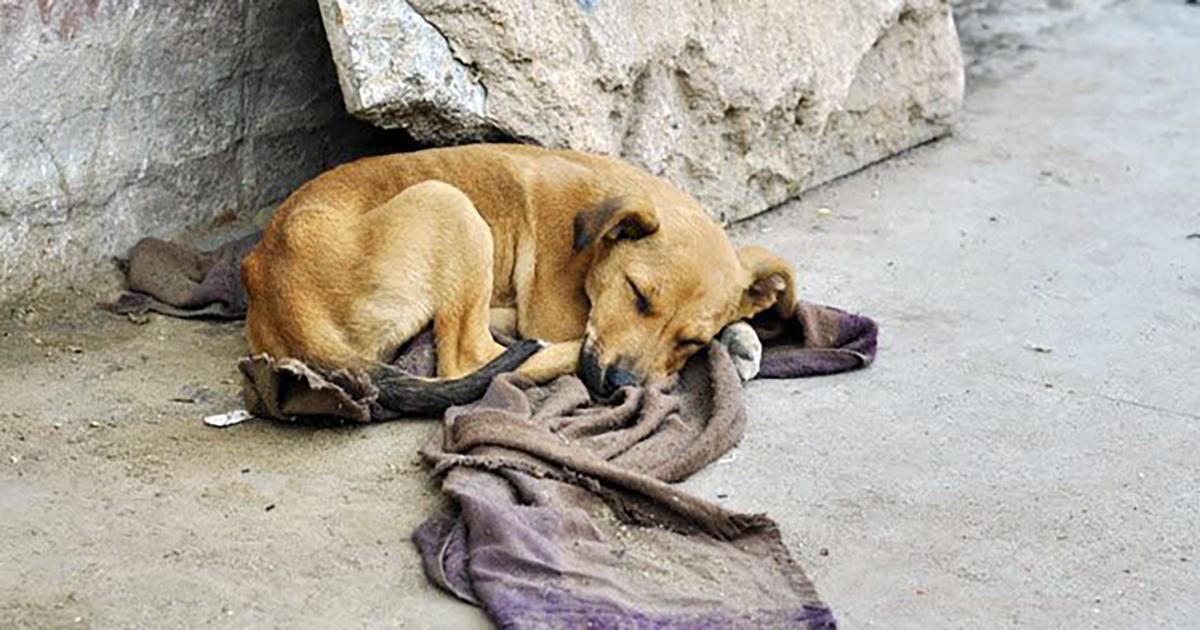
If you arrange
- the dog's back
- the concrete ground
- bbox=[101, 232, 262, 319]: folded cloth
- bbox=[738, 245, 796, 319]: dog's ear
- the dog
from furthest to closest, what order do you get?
bbox=[101, 232, 262, 319]: folded cloth
bbox=[738, 245, 796, 319]: dog's ear
the dog
the dog's back
the concrete ground

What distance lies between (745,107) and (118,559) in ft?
14.1

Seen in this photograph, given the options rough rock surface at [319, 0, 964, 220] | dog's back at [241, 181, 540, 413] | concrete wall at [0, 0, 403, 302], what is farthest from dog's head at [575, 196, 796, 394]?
concrete wall at [0, 0, 403, 302]

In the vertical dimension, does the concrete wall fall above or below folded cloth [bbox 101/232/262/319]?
above

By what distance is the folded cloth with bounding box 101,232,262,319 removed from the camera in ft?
24.3

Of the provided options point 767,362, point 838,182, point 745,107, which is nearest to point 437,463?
point 767,362

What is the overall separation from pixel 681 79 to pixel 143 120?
2.42m

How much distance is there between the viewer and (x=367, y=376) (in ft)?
21.0

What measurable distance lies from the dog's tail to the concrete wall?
1778 mm

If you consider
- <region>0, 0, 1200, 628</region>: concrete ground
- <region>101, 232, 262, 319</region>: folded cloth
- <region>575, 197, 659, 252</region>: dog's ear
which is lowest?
<region>0, 0, 1200, 628</region>: concrete ground

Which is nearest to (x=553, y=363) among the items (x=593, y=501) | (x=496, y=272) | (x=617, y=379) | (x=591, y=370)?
(x=591, y=370)

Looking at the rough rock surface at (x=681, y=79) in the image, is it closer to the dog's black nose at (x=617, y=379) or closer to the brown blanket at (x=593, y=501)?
the brown blanket at (x=593, y=501)

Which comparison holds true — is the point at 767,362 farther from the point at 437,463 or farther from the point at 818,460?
the point at 437,463

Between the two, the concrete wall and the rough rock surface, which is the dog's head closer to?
the rough rock surface

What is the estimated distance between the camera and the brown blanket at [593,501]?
513cm
